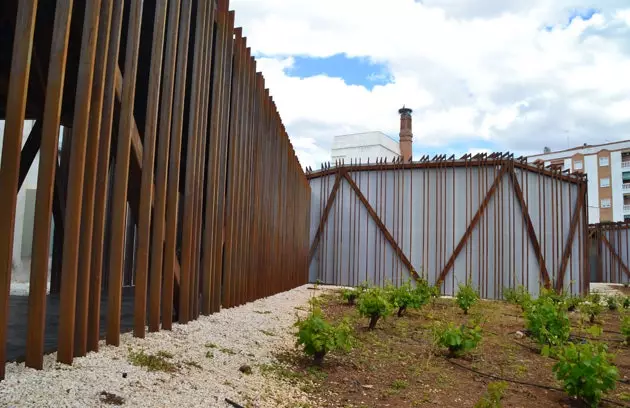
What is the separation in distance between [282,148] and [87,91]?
23.3ft

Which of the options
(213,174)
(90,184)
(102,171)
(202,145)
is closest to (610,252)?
(213,174)

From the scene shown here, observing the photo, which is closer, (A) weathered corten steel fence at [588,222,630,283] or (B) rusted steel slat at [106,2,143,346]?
(B) rusted steel slat at [106,2,143,346]

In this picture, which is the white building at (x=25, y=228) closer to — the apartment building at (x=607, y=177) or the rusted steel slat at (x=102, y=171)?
the rusted steel slat at (x=102, y=171)

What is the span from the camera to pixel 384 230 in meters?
14.1

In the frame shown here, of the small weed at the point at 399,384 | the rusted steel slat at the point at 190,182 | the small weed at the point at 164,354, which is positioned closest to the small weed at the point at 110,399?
the small weed at the point at 164,354

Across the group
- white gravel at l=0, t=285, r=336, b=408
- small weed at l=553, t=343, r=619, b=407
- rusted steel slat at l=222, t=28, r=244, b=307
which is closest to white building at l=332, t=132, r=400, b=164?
rusted steel slat at l=222, t=28, r=244, b=307

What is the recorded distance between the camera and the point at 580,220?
13.8 m

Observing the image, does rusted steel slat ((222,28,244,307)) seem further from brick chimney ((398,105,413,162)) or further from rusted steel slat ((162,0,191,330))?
brick chimney ((398,105,413,162))

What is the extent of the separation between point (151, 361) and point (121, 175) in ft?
4.43

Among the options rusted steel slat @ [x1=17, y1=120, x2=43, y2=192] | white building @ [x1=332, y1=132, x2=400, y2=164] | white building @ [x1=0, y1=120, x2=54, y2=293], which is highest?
white building @ [x1=332, y1=132, x2=400, y2=164]

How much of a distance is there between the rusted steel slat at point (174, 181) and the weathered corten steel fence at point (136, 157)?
1cm

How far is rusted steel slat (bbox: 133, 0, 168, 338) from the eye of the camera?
155 inches

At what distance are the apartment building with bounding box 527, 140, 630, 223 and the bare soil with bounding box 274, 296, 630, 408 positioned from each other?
170 feet

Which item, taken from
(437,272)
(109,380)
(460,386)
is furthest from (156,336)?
(437,272)
